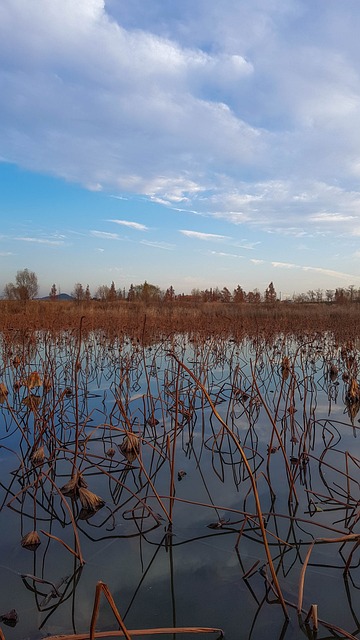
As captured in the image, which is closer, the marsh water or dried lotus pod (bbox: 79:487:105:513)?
the marsh water

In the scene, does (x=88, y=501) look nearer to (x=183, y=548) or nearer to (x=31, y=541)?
(x=31, y=541)

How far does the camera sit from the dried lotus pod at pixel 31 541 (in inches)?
95.3

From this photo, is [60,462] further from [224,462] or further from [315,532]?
[315,532]

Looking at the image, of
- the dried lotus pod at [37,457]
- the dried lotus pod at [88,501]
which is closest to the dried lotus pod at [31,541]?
the dried lotus pod at [88,501]

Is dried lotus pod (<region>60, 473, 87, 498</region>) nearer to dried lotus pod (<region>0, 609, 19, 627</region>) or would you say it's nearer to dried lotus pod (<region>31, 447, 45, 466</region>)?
dried lotus pod (<region>31, 447, 45, 466</region>)

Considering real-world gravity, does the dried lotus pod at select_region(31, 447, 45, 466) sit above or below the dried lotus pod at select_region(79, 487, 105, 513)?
above

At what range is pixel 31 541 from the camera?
242cm

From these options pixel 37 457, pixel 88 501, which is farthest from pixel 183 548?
pixel 37 457

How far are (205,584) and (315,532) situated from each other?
2.86 ft

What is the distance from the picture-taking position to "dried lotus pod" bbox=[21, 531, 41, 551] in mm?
2422

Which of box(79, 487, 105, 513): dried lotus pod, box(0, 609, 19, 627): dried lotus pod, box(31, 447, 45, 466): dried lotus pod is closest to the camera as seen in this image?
box(0, 609, 19, 627): dried lotus pod

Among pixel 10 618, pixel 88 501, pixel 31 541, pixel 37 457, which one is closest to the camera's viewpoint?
pixel 10 618

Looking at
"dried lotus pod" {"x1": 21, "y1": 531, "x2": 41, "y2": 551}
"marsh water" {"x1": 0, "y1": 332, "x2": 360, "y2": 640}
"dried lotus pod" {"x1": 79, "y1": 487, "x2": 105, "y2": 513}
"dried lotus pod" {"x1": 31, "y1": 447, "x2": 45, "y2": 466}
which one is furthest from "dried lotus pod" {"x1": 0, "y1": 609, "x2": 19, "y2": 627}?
"dried lotus pod" {"x1": 31, "y1": 447, "x2": 45, "y2": 466}

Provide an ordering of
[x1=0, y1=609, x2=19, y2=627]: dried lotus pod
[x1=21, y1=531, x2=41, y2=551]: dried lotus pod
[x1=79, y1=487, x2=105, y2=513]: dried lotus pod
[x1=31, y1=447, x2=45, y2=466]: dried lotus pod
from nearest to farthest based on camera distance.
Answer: [x1=0, y1=609, x2=19, y2=627]: dried lotus pod
[x1=21, y1=531, x2=41, y2=551]: dried lotus pod
[x1=79, y1=487, x2=105, y2=513]: dried lotus pod
[x1=31, y1=447, x2=45, y2=466]: dried lotus pod
